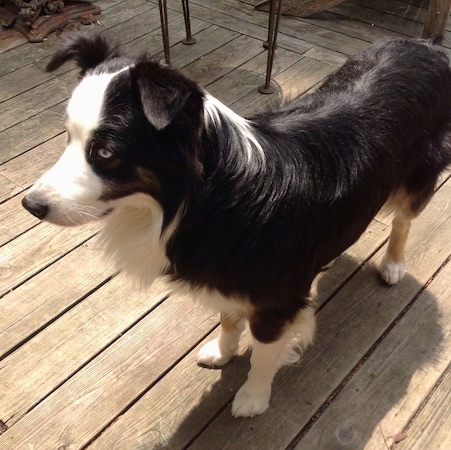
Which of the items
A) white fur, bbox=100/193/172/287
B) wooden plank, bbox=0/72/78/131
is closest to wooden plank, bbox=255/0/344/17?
wooden plank, bbox=0/72/78/131

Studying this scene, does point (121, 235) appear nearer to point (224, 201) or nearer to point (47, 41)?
point (224, 201)

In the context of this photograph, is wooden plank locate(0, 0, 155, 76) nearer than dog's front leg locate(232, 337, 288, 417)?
No

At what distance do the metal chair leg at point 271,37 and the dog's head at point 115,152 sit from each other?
1739 mm

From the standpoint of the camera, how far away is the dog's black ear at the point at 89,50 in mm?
1316

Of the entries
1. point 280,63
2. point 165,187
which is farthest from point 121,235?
point 280,63

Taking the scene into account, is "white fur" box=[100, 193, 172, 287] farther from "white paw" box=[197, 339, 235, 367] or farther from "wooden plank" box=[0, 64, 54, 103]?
"wooden plank" box=[0, 64, 54, 103]

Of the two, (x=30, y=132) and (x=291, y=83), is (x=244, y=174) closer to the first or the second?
(x=30, y=132)

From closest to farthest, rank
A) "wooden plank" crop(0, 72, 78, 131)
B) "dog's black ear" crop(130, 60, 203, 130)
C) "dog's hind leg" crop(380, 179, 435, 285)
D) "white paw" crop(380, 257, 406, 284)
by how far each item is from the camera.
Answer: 1. "dog's black ear" crop(130, 60, 203, 130)
2. "dog's hind leg" crop(380, 179, 435, 285)
3. "white paw" crop(380, 257, 406, 284)
4. "wooden plank" crop(0, 72, 78, 131)

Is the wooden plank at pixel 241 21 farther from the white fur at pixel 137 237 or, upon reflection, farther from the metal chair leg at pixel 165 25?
the white fur at pixel 137 237

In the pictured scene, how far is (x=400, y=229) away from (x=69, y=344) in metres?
1.23

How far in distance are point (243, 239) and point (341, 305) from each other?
0.81 meters

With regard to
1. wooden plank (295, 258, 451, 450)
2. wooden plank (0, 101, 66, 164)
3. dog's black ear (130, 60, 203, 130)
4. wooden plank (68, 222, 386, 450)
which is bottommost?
wooden plank (68, 222, 386, 450)

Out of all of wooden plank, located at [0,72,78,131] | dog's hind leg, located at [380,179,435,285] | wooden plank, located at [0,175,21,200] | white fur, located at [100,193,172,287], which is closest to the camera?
white fur, located at [100,193,172,287]

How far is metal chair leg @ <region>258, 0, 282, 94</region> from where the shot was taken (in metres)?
2.78
